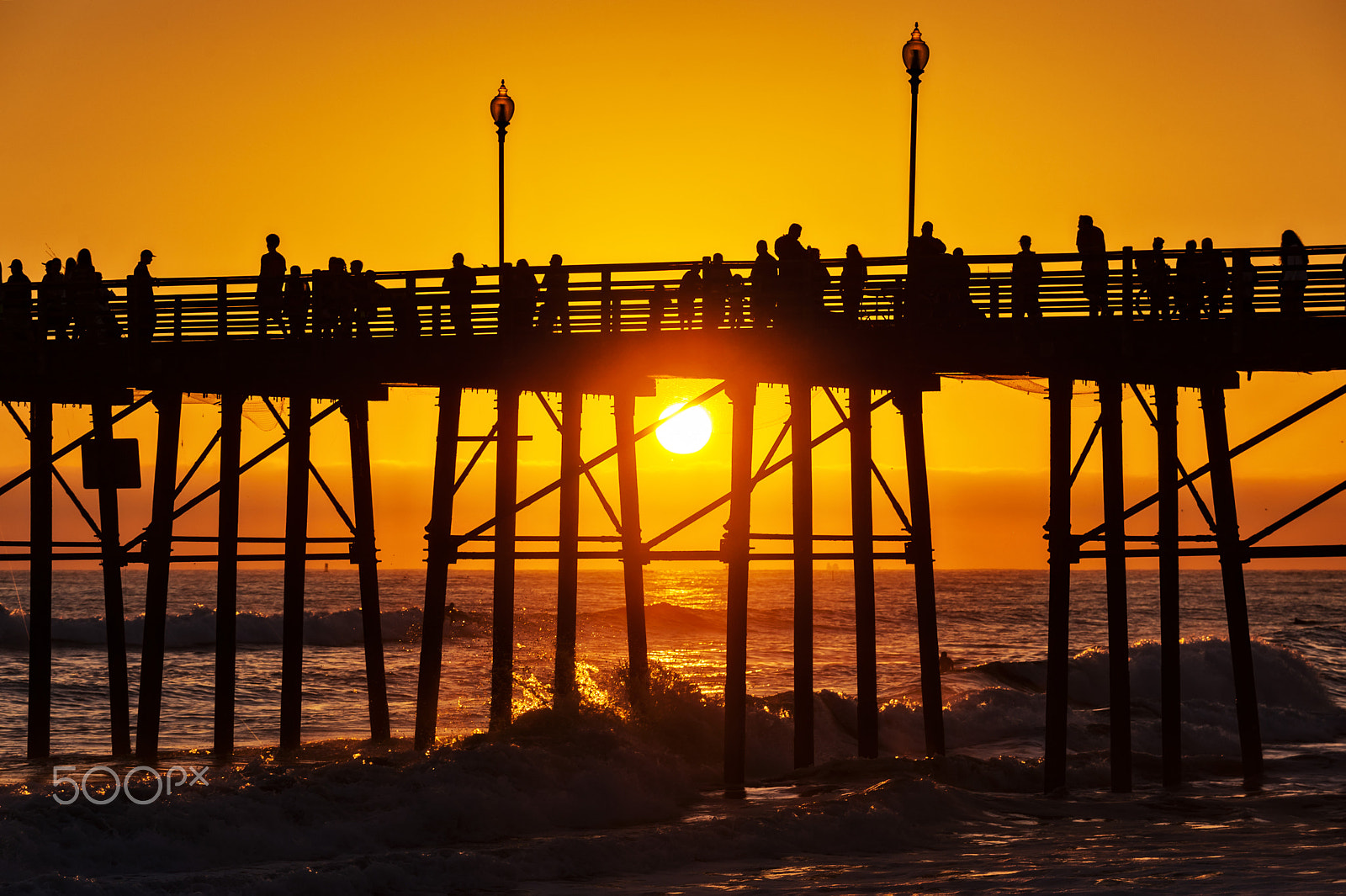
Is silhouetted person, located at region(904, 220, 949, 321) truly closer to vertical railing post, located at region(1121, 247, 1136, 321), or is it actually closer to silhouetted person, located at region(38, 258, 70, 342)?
vertical railing post, located at region(1121, 247, 1136, 321)

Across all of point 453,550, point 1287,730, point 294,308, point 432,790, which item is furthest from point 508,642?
point 1287,730

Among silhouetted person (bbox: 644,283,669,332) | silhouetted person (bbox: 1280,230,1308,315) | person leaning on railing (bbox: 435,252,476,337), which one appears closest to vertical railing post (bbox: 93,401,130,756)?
person leaning on railing (bbox: 435,252,476,337)

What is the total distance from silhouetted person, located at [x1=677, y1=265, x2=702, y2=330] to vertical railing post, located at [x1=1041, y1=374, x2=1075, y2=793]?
437cm

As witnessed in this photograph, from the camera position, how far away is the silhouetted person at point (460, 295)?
1923 centimetres

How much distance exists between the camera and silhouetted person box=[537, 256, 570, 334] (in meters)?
18.9

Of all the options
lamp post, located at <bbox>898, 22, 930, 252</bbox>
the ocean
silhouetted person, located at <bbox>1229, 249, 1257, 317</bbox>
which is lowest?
the ocean

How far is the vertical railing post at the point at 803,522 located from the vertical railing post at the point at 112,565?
9985 mm

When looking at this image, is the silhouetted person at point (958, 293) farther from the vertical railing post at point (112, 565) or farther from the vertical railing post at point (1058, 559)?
the vertical railing post at point (112, 565)

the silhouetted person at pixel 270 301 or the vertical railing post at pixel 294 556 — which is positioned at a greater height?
the silhouetted person at pixel 270 301

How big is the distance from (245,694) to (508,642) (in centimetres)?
1954

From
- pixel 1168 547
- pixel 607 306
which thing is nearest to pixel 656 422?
pixel 607 306

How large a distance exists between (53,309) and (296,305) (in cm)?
365

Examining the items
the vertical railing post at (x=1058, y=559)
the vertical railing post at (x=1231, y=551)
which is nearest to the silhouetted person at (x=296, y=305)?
the vertical railing post at (x=1058, y=559)

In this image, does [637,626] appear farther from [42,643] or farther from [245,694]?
[245,694]
